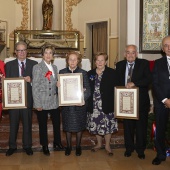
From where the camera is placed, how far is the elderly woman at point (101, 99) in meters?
4.52

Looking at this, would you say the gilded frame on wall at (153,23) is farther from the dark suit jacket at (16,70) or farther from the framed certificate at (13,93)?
the framed certificate at (13,93)

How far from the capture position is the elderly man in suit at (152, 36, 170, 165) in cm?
416

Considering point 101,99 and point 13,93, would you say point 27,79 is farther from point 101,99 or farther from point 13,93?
point 101,99

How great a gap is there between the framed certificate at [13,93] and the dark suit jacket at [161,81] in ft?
5.52

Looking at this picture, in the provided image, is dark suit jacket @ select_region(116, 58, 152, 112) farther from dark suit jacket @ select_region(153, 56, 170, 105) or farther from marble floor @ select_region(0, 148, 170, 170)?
marble floor @ select_region(0, 148, 170, 170)

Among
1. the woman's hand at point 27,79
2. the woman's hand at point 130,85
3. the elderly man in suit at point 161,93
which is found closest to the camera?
the elderly man in suit at point 161,93

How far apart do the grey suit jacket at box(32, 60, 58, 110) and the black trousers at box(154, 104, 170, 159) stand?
1.37m

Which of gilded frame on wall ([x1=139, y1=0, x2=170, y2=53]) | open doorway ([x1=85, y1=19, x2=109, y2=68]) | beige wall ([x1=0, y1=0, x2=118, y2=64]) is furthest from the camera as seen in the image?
open doorway ([x1=85, y1=19, x2=109, y2=68])

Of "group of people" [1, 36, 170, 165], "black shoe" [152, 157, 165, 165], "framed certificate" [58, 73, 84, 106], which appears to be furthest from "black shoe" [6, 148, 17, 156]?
"black shoe" [152, 157, 165, 165]

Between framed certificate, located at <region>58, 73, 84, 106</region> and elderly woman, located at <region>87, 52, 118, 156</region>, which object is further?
elderly woman, located at <region>87, 52, 118, 156</region>

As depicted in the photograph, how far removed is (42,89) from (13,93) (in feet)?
1.29

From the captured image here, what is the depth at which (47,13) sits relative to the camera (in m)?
10.8

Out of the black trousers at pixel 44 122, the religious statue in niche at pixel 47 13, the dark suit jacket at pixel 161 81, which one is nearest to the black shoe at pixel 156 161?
the dark suit jacket at pixel 161 81

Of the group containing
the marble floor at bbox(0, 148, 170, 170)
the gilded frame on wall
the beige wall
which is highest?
the beige wall
